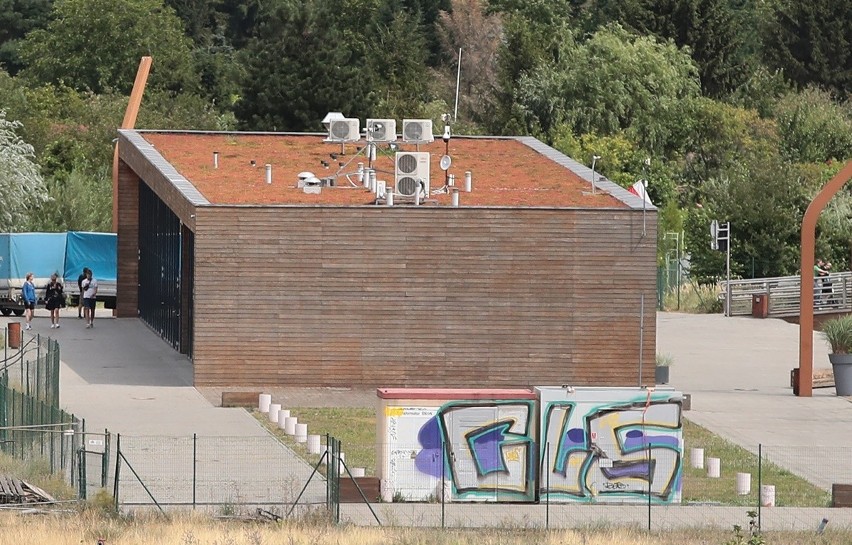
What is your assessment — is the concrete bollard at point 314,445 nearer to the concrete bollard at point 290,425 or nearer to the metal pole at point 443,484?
the concrete bollard at point 290,425

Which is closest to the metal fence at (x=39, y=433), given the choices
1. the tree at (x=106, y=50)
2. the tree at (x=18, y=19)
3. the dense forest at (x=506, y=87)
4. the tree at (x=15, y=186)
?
the tree at (x=15, y=186)

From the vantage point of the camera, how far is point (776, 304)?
2142 inches

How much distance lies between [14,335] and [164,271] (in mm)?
5800

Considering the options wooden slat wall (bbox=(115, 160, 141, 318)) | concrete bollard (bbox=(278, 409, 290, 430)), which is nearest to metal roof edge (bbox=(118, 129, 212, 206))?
wooden slat wall (bbox=(115, 160, 141, 318))

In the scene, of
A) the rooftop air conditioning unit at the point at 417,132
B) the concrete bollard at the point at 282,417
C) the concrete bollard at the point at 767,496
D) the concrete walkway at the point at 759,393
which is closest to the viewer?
the concrete bollard at the point at 767,496

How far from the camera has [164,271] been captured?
4700cm

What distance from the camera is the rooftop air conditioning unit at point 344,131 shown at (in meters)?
41.9

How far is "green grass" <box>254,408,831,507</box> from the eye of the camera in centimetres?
2670

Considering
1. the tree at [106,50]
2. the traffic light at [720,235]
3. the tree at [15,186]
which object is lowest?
the traffic light at [720,235]

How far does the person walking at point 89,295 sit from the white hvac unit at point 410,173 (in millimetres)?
11693

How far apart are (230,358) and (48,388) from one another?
4.49 meters

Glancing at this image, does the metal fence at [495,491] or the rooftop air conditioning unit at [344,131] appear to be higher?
the rooftop air conditioning unit at [344,131]

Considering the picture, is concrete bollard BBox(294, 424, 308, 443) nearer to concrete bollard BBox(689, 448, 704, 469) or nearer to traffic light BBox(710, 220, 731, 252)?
concrete bollard BBox(689, 448, 704, 469)

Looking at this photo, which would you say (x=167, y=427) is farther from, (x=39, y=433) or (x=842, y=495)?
(x=842, y=495)
